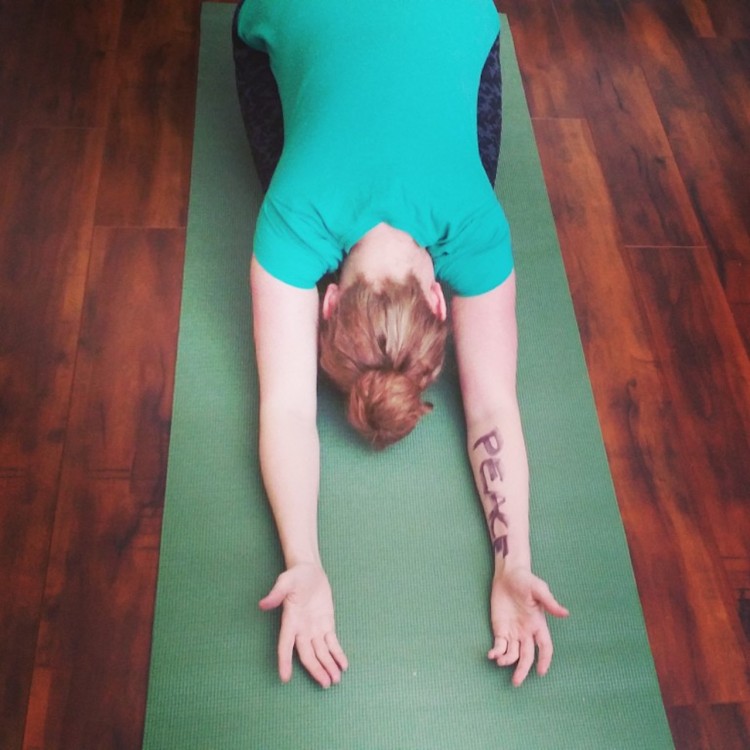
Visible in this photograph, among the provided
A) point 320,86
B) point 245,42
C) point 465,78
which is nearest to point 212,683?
point 320,86

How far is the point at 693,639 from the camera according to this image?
1297 mm

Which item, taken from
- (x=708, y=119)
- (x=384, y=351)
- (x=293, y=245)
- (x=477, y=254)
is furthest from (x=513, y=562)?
(x=708, y=119)

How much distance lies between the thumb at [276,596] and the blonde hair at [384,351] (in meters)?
0.27

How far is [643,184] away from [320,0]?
95cm

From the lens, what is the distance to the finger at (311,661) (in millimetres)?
1143

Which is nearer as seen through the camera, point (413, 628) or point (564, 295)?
point (413, 628)

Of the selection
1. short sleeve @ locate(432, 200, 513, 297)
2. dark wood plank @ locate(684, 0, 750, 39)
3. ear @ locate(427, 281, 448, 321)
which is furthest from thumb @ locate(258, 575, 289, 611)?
dark wood plank @ locate(684, 0, 750, 39)

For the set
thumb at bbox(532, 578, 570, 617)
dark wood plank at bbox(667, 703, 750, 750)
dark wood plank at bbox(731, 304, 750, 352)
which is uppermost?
dark wood plank at bbox(731, 304, 750, 352)

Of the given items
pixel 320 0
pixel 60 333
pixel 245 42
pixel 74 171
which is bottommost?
pixel 60 333

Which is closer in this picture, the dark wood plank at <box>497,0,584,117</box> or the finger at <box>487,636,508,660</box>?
the finger at <box>487,636,508,660</box>

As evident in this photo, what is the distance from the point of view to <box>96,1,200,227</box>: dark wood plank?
1.66 m

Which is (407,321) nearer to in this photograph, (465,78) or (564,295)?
(465,78)

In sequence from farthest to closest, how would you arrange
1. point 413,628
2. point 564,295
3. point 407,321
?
point 564,295 < point 413,628 < point 407,321

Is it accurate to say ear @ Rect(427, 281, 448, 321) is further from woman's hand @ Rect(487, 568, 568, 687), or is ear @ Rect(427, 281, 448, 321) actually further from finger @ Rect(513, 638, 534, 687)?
finger @ Rect(513, 638, 534, 687)
